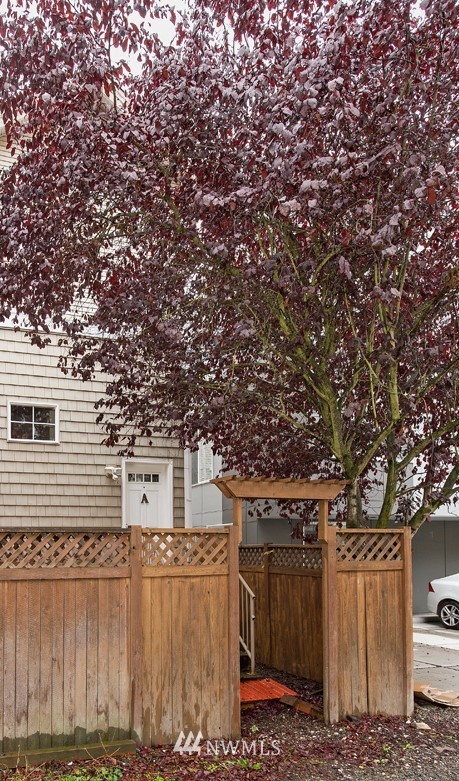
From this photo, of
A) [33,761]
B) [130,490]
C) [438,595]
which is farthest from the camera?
[438,595]

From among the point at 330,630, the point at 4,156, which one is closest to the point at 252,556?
the point at 330,630

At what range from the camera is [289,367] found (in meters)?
7.74

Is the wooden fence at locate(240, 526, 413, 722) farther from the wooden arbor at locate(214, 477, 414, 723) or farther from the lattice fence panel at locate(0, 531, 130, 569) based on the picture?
the lattice fence panel at locate(0, 531, 130, 569)

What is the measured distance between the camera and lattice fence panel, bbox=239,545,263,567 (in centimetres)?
1023

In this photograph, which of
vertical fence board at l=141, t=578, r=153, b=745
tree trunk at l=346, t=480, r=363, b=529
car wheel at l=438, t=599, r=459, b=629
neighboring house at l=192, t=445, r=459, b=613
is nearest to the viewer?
vertical fence board at l=141, t=578, r=153, b=745

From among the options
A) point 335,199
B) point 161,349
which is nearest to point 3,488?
point 161,349

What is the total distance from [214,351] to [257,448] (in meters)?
1.57

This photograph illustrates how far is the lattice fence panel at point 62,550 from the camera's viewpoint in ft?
19.8

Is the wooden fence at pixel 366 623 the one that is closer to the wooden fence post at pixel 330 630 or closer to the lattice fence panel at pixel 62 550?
the wooden fence post at pixel 330 630

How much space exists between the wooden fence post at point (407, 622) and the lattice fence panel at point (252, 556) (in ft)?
8.85

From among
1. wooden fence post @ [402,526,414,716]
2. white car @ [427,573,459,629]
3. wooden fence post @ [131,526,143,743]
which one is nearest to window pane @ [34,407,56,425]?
wooden fence post @ [131,526,143,743]

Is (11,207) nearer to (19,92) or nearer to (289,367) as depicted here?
(19,92)

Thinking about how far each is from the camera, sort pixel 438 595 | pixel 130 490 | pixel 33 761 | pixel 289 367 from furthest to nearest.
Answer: pixel 438 595, pixel 130 490, pixel 289 367, pixel 33 761

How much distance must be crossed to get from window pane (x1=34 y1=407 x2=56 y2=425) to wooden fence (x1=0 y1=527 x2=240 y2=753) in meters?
4.29
